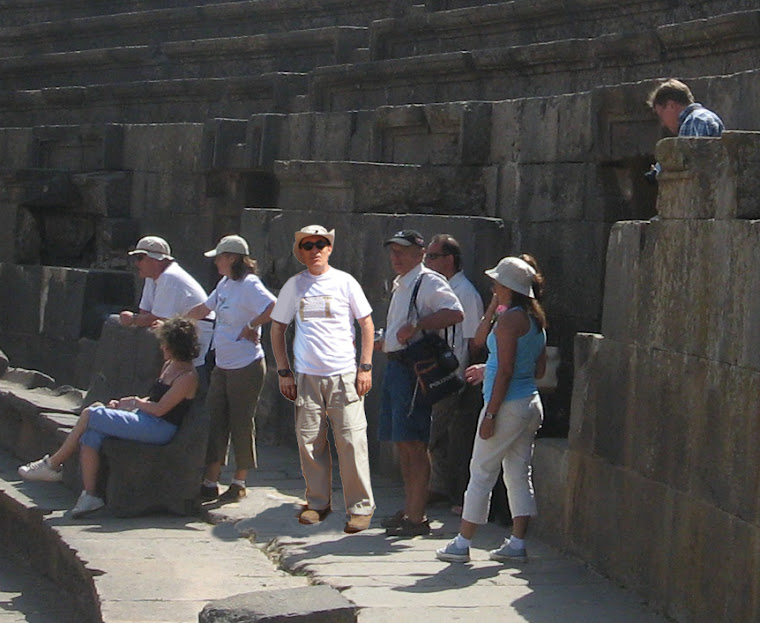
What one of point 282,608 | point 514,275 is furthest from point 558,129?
point 282,608

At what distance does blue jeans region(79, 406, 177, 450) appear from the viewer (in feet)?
28.1

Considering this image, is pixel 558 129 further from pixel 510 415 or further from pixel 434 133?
pixel 510 415

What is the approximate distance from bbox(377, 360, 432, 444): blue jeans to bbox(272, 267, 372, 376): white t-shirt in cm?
27

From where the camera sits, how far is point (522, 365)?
714 centimetres

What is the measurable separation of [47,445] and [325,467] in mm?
2998

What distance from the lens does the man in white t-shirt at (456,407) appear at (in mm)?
8336

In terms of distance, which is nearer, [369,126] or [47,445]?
[47,445]

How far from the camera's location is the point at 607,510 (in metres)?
6.95

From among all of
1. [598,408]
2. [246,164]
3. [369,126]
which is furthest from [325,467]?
[246,164]

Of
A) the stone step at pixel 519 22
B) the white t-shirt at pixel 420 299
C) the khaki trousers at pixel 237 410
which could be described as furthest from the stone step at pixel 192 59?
the white t-shirt at pixel 420 299

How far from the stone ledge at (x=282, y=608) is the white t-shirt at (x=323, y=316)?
204 cm

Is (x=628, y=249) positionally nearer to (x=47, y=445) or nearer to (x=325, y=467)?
(x=325, y=467)

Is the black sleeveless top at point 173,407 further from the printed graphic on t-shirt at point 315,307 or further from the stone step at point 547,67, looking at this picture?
the stone step at point 547,67

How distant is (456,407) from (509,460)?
1337mm
